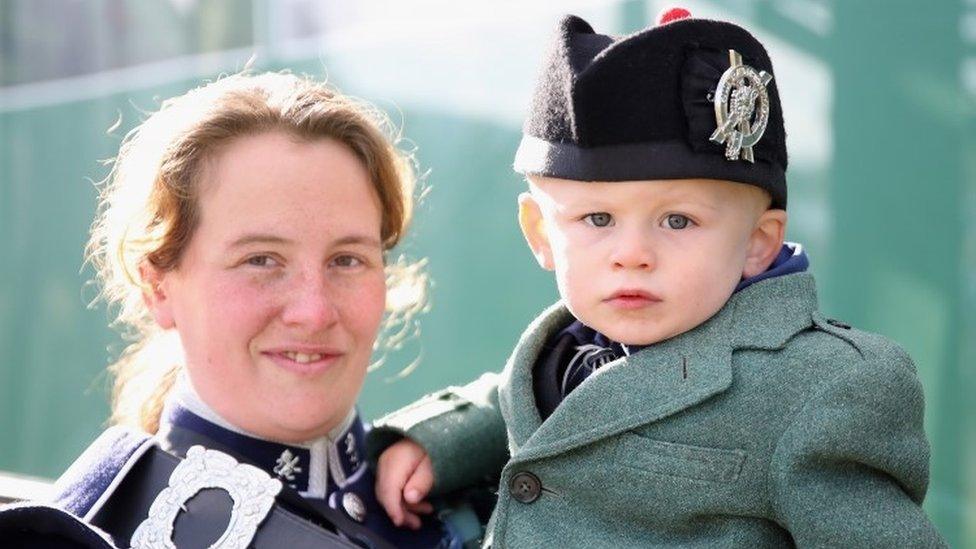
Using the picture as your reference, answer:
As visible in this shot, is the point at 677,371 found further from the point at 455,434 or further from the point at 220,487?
the point at 220,487

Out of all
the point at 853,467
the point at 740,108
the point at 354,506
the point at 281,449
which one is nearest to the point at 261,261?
the point at 281,449

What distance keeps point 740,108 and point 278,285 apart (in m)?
0.81

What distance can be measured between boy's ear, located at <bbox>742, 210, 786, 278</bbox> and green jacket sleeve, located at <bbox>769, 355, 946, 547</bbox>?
284 millimetres

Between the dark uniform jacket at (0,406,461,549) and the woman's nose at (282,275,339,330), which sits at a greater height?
the woman's nose at (282,275,339,330)

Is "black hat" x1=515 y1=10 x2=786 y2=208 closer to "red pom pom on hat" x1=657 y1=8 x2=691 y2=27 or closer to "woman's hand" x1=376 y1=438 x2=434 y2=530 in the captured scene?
"red pom pom on hat" x1=657 y1=8 x2=691 y2=27

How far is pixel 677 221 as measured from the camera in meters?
1.96

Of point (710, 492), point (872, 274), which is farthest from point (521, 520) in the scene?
point (872, 274)

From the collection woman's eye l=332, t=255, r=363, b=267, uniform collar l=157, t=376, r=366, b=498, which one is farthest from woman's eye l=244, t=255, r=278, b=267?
uniform collar l=157, t=376, r=366, b=498

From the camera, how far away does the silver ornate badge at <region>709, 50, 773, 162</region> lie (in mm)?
1929

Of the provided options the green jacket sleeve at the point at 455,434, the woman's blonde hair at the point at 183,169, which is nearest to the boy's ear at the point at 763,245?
the green jacket sleeve at the point at 455,434

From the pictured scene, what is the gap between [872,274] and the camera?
4.26m

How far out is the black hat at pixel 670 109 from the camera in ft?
6.31

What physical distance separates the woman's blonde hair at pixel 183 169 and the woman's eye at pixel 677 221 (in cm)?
68

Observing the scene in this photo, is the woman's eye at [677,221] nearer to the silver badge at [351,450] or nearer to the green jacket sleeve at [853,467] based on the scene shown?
the green jacket sleeve at [853,467]
